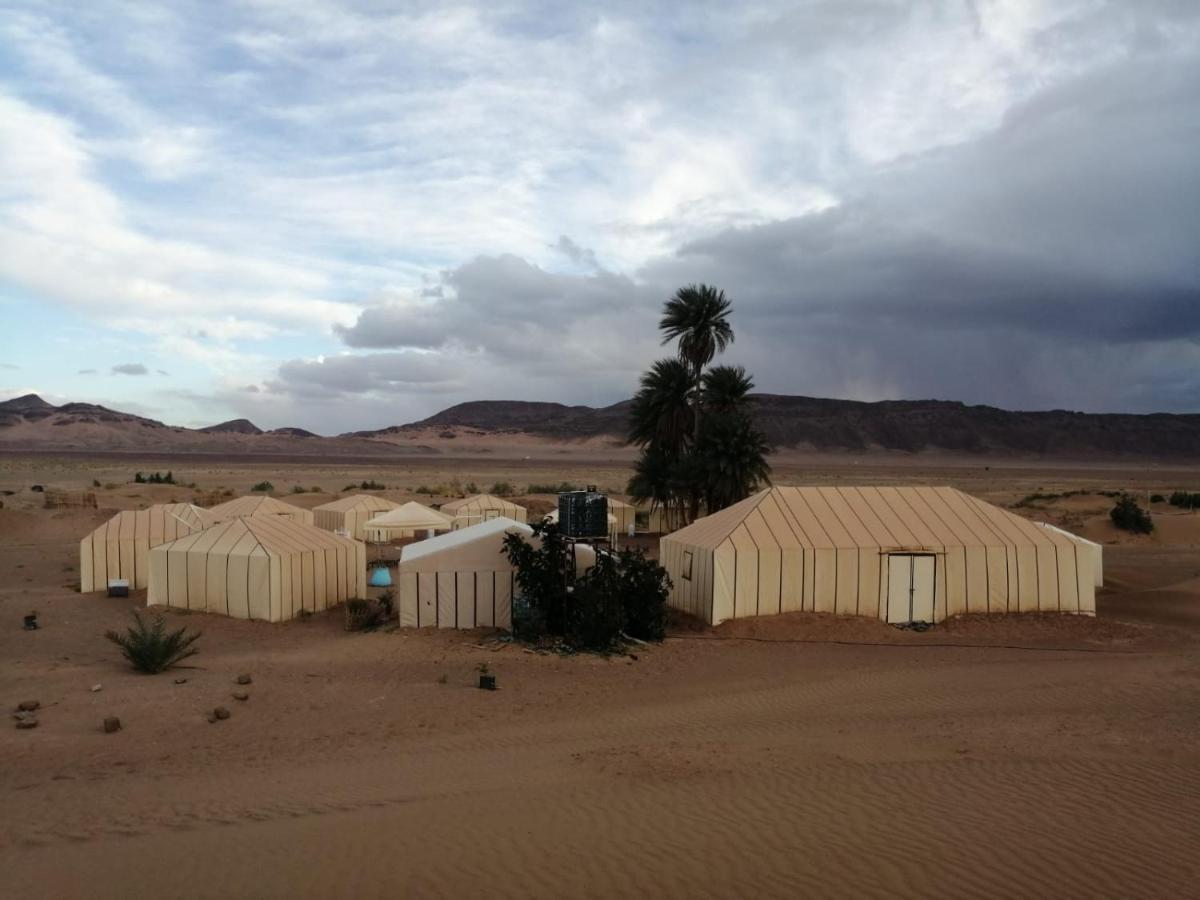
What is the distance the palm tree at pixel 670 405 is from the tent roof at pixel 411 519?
29.2ft

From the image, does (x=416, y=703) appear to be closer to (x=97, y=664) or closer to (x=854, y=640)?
(x=97, y=664)

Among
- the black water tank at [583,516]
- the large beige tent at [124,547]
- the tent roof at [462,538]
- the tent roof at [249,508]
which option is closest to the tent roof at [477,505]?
the tent roof at [249,508]

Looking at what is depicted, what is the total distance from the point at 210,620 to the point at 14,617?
4.10 metres

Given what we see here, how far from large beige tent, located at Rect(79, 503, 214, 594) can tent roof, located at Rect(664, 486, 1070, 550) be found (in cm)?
1367

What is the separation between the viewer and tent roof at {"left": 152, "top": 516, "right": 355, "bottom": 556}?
67.1ft

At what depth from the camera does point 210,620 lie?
20062 millimetres

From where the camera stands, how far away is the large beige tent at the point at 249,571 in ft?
65.9

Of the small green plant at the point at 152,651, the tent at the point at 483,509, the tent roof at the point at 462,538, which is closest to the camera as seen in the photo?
the small green plant at the point at 152,651

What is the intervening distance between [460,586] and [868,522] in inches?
351

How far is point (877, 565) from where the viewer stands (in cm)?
1980

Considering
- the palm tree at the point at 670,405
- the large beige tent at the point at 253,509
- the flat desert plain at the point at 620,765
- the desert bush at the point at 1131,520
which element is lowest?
the flat desert plain at the point at 620,765

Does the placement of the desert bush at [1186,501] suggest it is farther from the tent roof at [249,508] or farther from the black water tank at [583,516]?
the tent roof at [249,508]

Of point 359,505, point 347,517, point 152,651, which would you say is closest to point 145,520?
point 152,651

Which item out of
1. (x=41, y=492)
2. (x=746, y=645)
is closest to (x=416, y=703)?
(x=746, y=645)
